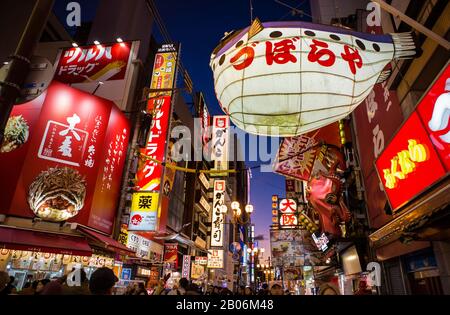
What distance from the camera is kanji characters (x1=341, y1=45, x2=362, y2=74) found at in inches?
150

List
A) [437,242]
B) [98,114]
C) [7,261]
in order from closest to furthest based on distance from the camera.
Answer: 1. [437,242]
2. [7,261]
3. [98,114]

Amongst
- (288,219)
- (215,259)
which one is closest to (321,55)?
(288,219)

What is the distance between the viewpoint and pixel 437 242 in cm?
598

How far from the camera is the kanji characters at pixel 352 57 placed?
3.80 meters

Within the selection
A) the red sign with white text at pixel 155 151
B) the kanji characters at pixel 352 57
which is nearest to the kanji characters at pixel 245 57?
the kanji characters at pixel 352 57

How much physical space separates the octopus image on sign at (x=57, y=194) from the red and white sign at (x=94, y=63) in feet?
25.7

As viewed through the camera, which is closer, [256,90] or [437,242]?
[256,90]

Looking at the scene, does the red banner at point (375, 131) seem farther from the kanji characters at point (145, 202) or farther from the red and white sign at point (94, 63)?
the red and white sign at point (94, 63)

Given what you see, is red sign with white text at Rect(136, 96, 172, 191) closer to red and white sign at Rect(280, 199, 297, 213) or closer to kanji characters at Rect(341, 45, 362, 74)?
A: kanji characters at Rect(341, 45, 362, 74)

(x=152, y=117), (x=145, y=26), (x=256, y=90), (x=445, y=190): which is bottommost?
(x=445, y=190)

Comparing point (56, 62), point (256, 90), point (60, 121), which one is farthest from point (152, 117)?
point (256, 90)
